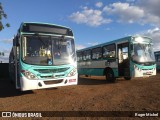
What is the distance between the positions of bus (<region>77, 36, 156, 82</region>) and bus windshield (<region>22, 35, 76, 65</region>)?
5214 millimetres

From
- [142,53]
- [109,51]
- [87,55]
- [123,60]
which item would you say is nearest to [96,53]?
[87,55]

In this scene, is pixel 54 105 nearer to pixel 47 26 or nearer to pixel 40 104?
pixel 40 104

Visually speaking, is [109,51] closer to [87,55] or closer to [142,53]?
[142,53]

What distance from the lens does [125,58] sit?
48.9 ft

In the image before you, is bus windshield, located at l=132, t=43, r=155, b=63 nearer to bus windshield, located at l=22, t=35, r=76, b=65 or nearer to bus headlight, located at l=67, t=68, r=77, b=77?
bus headlight, located at l=67, t=68, r=77, b=77

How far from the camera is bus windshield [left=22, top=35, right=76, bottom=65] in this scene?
8609mm

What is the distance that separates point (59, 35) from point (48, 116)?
4.59 m

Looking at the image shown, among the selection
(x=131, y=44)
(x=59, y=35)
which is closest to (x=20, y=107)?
(x=59, y=35)

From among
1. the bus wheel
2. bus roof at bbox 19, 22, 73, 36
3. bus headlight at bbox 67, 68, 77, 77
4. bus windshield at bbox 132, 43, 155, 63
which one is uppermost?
bus roof at bbox 19, 22, 73, 36

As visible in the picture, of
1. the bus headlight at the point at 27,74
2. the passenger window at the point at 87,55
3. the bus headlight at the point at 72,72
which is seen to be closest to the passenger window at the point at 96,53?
the passenger window at the point at 87,55

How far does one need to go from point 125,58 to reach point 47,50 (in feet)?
25.3

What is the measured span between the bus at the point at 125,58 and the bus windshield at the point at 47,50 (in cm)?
521

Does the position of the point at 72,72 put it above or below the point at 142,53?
below

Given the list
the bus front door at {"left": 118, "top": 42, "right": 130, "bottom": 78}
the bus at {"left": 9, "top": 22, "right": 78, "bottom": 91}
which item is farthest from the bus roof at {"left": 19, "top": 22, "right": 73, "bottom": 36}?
the bus front door at {"left": 118, "top": 42, "right": 130, "bottom": 78}
